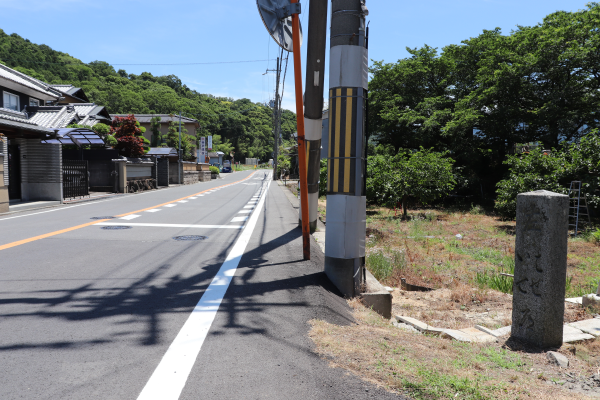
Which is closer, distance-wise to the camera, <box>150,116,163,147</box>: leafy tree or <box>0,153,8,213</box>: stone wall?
<box>0,153,8,213</box>: stone wall

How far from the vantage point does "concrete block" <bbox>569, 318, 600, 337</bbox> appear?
4246 mm

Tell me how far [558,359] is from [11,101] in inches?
1075

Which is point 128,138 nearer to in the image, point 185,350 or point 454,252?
point 454,252

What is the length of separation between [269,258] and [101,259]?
2.53 m

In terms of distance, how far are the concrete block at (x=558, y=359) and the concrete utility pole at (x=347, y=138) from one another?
7.08 feet

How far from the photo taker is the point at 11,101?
22.8 m

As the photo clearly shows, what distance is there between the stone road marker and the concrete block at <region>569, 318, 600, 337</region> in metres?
0.78

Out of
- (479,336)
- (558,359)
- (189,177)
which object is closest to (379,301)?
(479,336)

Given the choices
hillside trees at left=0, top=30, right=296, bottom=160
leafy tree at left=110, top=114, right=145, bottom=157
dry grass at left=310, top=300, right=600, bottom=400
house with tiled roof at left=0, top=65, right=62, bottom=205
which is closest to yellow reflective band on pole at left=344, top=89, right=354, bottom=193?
dry grass at left=310, top=300, right=600, bottom=400

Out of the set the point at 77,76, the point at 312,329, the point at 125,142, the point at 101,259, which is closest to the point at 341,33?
the point at 312,329

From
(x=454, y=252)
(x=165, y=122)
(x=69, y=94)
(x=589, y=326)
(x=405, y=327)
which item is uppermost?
(x=165, y=122)

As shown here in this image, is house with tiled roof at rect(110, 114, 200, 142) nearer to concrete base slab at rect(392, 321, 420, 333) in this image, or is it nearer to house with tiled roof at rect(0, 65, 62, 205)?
house with tiled roof at rect(0, 65, 62, 205)

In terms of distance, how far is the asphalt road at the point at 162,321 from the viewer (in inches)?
102

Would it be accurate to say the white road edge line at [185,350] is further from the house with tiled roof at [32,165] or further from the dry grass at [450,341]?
the house with tiled roof at [32,165]
